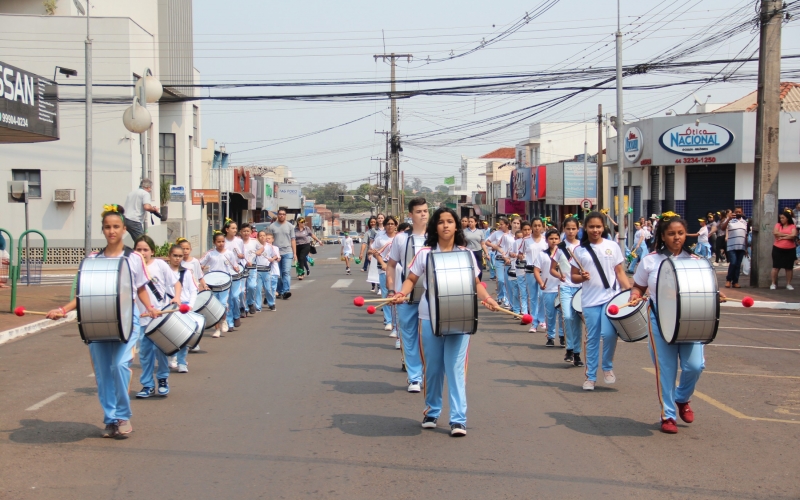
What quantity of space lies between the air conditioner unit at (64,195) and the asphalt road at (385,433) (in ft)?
64.2

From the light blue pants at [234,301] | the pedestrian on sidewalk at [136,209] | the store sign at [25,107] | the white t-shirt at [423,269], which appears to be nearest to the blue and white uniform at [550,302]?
the light blue pants at [234,301]

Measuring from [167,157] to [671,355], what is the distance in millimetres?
36200

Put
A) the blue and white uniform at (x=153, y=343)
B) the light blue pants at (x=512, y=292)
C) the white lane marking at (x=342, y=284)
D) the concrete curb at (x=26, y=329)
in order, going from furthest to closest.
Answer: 1. the white lane marking at (x=342, y=284)
2. the light blue pants at (x=512, y=292)
3. the concrete curb at (x=26, y=329)
4. the blue and white uniform at (x=153, y=343)

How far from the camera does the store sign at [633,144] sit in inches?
1479

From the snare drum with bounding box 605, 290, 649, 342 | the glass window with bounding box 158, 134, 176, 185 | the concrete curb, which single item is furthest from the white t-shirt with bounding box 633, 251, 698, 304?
the glass window with bounding box 158, 134, 176, 185

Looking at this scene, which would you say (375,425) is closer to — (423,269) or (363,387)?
(423,269)

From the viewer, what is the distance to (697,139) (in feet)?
114

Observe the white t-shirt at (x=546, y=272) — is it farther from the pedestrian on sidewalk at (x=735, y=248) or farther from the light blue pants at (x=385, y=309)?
the pedestrian on sidewalk at (x=735, y=248)

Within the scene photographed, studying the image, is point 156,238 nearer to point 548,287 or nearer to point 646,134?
point 646,134

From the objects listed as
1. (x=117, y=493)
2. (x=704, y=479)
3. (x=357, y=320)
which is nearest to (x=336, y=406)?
(x=117, y=493)

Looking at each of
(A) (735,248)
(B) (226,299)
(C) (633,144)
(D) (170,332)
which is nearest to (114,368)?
(D) (170,332)

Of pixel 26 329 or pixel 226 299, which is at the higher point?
pixel 226 299

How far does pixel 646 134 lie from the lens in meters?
37.1

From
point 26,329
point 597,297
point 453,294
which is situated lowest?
point 26,329
